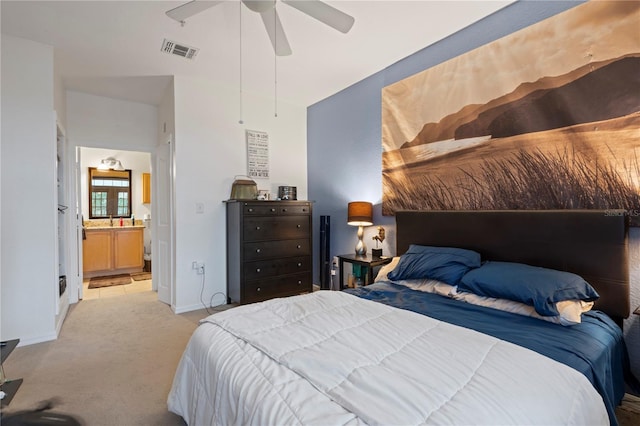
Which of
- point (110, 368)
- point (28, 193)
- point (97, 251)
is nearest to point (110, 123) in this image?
point (28, 193)

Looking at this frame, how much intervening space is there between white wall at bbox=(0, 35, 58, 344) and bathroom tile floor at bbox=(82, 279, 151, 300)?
1.62 meters

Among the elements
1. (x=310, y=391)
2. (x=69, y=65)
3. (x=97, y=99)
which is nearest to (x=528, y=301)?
(x=310, y=391)

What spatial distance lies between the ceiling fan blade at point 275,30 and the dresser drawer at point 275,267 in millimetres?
2238

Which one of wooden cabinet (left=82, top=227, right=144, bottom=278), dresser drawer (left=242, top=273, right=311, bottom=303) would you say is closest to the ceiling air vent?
dresser drawer (left=242, top=273, right=311, bottom=303)

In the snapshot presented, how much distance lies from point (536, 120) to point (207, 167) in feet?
10.8

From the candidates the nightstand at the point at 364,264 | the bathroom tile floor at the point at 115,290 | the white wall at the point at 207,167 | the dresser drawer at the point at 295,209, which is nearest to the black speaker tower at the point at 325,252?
the dresser drawer at the point at 295,209

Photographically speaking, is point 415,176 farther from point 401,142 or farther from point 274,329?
point 274,329

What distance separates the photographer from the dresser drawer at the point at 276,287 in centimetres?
360

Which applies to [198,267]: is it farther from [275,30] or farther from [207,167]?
[275,30]

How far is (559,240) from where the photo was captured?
6.73 feet

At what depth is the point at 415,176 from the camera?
10.0 feet

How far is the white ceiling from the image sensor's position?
2387 millimetres

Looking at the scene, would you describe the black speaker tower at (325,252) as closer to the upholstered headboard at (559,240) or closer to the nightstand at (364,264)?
the nightstand at (364,264)

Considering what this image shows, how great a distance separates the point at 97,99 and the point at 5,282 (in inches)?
99.5
